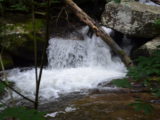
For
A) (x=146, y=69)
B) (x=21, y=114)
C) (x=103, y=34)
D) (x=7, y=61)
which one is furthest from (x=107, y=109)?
(x=7, y=61)

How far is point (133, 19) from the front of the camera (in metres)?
8.15

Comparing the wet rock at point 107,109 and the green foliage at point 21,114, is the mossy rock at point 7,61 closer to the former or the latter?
the wet rock at point 107,109

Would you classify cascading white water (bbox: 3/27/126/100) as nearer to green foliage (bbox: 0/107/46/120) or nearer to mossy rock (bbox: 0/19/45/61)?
mossy rock (bbox: 0/19/45/61)

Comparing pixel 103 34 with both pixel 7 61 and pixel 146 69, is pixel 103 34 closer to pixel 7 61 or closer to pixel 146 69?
pixel 7 61

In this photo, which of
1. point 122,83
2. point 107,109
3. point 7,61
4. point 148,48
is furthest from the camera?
point 7,61

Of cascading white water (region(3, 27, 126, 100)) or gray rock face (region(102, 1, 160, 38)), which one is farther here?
gray rock face (region(102, 1, 160, 38))

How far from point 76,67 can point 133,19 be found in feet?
7.13

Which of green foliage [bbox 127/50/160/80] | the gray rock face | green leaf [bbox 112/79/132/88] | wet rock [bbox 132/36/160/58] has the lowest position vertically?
wet rock [bbox 132/36/160/58]

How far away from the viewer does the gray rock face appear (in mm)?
7973

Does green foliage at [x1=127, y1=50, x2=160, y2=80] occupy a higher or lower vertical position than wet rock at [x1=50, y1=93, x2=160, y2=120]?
higher

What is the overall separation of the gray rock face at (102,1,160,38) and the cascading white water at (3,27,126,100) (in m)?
0.37

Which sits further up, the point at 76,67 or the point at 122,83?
the point at 122,83

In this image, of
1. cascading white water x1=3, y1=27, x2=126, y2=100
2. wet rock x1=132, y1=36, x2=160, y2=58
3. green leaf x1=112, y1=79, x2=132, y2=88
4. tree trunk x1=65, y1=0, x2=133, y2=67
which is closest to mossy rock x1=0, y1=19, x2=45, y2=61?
cascading white water x1=3, y1=27, x2=126, y2=100

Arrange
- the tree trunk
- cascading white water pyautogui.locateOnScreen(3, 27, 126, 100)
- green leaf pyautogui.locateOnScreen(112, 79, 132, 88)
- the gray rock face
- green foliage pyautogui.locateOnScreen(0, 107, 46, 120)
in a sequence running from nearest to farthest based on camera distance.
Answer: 1. green foliage pyautogui.locateOnScreen(0, 107, 46, 120)
2. green leaf pyautogui.locateOnScreen(112, 79, 132, 88)
3. cascading white water pyautogui.locateOnScreen(3, 27, 126, 100)
4. the tree trunk
5. the gray rock face
